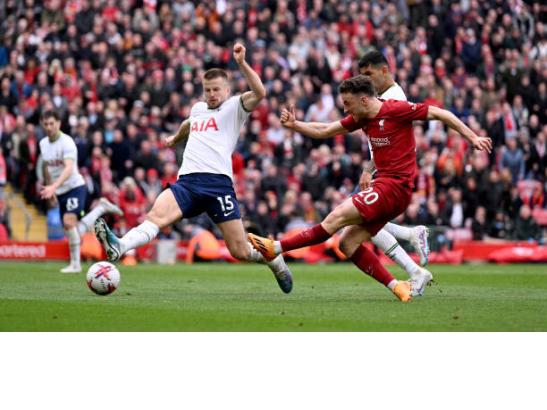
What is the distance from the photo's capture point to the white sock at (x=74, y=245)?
18641 mm

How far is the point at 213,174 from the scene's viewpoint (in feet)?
42.1

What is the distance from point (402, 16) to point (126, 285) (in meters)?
18.6

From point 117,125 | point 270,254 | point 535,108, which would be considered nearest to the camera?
point 270,254

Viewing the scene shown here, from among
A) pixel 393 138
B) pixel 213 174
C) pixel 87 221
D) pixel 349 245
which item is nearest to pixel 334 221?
pixel 349 245

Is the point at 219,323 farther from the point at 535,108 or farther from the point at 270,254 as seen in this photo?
the point at 535,108

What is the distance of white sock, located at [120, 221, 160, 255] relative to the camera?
1211 cm

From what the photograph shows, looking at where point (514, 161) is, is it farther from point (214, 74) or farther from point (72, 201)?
point (214, 74)

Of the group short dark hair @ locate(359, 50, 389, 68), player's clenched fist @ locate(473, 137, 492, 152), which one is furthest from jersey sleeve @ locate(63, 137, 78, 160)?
player's clenched fist @ locate(473, 137, 492, 152)

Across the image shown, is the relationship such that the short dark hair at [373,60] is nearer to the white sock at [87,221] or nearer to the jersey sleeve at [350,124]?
the jersey sleeve at [350,124]

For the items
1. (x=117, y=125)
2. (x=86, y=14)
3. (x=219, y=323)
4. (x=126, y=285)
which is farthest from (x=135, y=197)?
(x=219, y=323)

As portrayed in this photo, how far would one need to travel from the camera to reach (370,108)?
1209cm

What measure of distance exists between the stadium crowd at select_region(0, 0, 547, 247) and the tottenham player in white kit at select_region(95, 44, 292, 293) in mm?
11555

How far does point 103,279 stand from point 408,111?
3.97 metres

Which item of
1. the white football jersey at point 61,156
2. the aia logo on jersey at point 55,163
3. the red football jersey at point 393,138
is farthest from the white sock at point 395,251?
the aia logo on jersey at point 55,163
